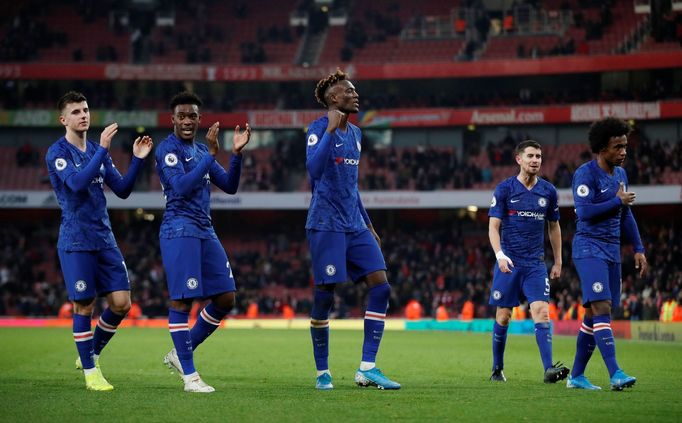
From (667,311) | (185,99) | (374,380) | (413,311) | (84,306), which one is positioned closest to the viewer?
(374,380)

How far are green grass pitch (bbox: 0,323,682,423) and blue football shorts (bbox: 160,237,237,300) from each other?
1017mm

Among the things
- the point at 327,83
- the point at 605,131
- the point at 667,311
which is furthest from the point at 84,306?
the point at 667,311

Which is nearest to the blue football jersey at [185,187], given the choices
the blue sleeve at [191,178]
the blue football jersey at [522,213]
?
the blue sleeve at [191,178]

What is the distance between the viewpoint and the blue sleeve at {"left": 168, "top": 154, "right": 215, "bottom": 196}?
1091cm

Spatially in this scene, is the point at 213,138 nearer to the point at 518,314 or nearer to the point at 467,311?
the point at 518,314

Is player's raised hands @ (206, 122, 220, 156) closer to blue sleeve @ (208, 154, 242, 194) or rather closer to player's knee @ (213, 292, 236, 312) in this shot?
blue sleeve @ (208, 154, 242, 194)

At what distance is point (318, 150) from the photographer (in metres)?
10.7

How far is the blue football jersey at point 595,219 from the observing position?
1171 centimetres

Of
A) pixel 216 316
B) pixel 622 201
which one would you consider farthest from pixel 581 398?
pixel 216 316

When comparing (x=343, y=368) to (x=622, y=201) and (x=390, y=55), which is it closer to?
(x=622, y=201)

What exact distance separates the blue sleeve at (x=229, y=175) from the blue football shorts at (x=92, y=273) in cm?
132

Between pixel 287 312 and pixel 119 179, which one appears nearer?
pixel 119 179

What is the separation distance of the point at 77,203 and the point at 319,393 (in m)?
3.27

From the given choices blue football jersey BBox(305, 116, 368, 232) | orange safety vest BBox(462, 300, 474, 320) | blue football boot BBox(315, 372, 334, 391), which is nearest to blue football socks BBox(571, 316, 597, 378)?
blue football boot BBox(315, 372, 334, 391)
